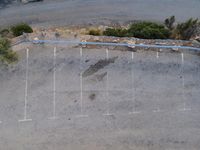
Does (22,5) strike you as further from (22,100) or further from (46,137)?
(46,137)

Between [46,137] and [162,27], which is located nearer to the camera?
[46,137]

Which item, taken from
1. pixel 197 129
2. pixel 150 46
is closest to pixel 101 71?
pixel 150 46

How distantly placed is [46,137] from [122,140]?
18.9 feet

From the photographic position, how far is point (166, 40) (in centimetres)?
2855

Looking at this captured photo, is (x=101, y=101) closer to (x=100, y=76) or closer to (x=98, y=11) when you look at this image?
(x=100, y=76)

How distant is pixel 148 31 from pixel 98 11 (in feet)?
16.1

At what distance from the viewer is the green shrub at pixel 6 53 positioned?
87.0 feet

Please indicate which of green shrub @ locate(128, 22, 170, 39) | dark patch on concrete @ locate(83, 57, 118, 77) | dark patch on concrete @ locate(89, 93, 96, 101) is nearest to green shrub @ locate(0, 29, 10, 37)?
dark patch on concrete @ locate(83, 57, 118, 77)

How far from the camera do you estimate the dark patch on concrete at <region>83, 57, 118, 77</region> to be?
2777 cm

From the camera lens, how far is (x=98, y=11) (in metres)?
30.6

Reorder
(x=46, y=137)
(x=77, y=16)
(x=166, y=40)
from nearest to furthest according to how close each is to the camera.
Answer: (x=46, y=137) → (x=166, y=40) → (x=77, y=16)

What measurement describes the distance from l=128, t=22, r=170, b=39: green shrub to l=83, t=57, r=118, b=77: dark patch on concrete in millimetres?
2870

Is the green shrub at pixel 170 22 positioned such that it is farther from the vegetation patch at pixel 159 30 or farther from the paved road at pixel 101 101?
the paved road at pixel 101 101

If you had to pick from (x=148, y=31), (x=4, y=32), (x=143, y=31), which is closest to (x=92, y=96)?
(x=143, y=31)
